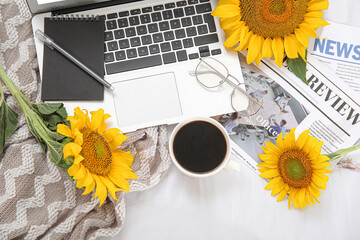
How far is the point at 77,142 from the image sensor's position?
0.51m

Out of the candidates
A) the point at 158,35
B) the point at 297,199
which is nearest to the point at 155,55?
the point at 158,35

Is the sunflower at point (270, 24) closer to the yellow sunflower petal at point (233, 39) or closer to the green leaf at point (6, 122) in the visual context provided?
the yellow sunflower petal at point (233, 39)

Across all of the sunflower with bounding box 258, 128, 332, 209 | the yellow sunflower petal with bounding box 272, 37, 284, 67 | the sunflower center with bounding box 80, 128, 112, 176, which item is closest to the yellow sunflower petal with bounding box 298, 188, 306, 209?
the sunflower with bounding box 258, 128, 332, 209

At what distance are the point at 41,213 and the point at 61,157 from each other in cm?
16

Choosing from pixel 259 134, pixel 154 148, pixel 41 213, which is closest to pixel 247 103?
pixel 259 134

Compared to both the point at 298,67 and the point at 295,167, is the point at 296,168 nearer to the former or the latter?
the point at 295,167

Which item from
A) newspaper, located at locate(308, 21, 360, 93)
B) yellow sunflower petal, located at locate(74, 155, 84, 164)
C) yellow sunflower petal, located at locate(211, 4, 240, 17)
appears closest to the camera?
yellow sunflower petal, located at locate(74, 155, 84, 164)

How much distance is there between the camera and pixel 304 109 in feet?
2.30

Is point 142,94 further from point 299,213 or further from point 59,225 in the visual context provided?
point 299,213

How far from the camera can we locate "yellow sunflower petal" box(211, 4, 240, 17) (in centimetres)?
60

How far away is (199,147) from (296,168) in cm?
17

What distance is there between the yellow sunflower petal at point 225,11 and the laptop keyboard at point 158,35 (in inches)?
2.0

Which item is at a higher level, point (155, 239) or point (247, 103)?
point (247, 103)

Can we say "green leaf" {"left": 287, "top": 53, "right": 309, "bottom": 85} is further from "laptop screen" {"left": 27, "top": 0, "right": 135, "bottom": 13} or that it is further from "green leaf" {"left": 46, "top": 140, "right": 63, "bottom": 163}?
"green leaf" {"left": 46, "top": 140, "right": 63, "bottom": 163}
